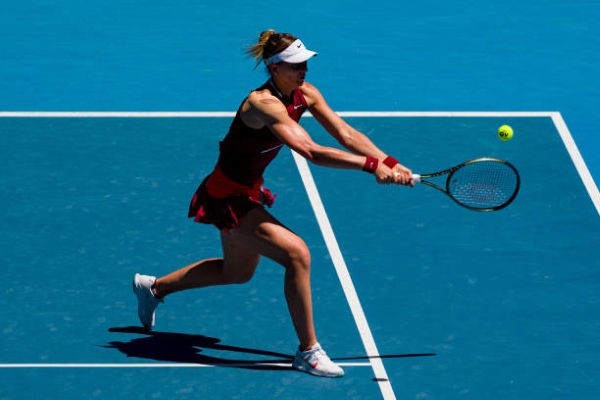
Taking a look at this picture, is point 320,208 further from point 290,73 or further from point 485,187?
point 290,73

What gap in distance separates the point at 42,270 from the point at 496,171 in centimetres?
327

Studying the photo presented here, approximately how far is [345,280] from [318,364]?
1384mm

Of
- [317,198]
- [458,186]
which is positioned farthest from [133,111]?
[458,186]

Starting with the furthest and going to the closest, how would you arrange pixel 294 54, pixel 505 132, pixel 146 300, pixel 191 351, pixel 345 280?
pixel 505 132 → pixel 345 280 → pixel 146 300 → pixel 191 351 → pixel 294 54

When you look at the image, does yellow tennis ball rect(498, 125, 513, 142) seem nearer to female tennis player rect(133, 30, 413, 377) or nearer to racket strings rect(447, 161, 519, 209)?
racket strings rect(447, 161, 519, 209)

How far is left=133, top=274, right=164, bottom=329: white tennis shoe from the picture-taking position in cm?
921

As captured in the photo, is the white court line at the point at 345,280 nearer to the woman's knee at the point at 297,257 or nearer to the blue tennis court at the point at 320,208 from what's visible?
the blue tennis court at the point at 320,208

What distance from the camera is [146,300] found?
363 inches

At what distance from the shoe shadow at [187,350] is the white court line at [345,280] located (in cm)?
54

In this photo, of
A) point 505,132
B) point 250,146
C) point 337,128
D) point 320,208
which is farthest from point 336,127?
point 505,132

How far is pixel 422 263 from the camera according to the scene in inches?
401

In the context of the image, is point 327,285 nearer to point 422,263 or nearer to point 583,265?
point 422,263

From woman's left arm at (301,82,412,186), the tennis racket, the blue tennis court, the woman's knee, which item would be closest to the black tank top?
woman's left arm at (301,82,412,186)

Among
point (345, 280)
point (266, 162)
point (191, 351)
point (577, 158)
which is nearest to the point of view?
point (266, 162)
